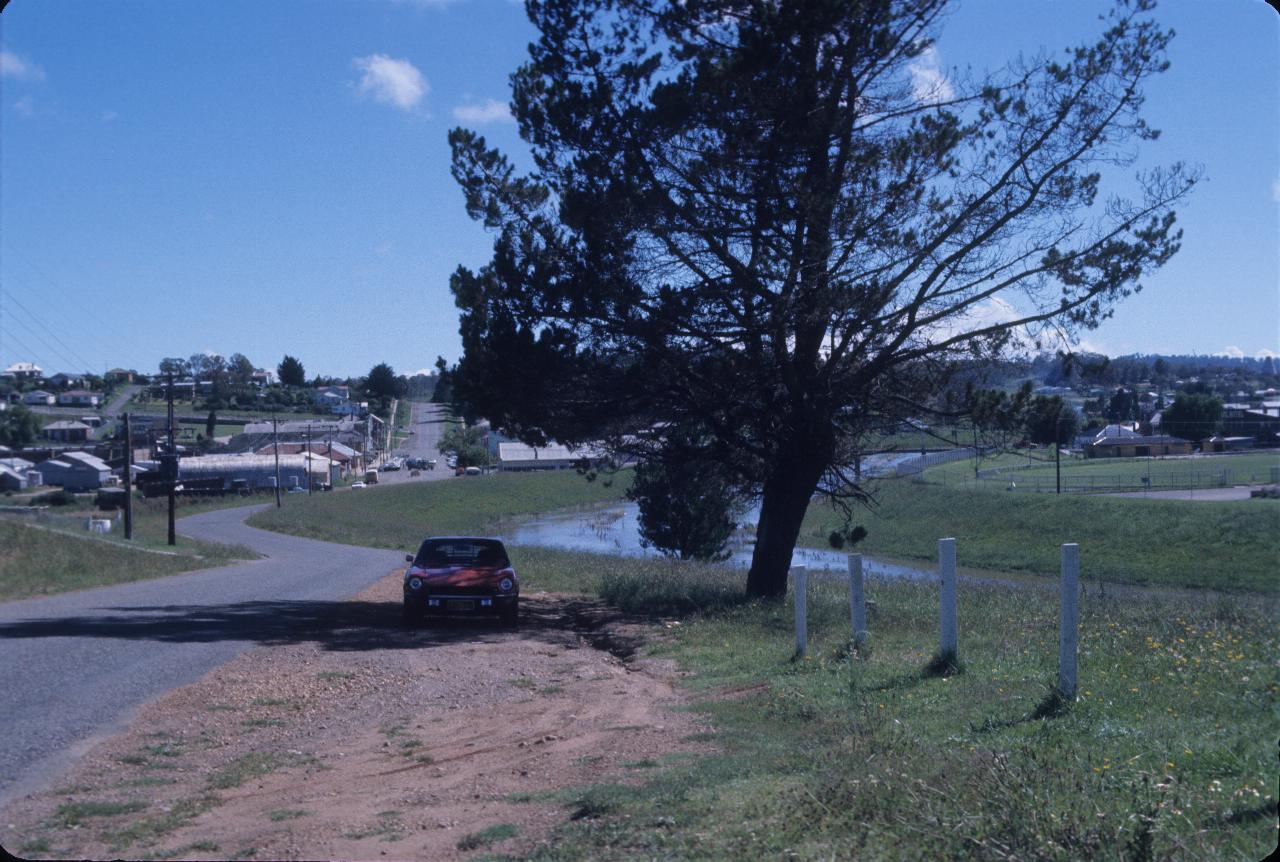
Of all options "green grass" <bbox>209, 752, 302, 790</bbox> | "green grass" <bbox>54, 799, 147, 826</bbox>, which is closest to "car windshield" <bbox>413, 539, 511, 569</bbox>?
"green grass" <bbox>209, 752, 302, 790</bbox>

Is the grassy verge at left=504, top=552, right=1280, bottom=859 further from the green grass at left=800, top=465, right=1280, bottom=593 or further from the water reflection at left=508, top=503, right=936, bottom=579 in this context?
the water reflection at left=508, top=503, right=936, bottom=579

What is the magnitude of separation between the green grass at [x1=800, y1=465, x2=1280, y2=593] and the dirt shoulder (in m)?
18.3

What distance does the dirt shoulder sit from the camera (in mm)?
6145

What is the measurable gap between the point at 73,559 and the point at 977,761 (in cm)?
2869

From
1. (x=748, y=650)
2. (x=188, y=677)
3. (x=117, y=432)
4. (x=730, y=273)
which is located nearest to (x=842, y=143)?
(x=730, y=273)

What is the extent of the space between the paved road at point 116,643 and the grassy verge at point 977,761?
15.1ft

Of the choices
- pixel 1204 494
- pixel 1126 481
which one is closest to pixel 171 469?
pixel 1126 481

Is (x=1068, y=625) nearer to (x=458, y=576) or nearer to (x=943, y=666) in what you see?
(x=943, y=666)

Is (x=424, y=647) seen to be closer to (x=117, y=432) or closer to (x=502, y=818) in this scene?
(x=502, y=818)

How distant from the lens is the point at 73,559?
29.2m

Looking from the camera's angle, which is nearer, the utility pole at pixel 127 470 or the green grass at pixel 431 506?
the utility pole at pixel 127 470

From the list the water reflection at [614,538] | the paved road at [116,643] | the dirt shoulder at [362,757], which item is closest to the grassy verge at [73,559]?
the paved road at [116,643]

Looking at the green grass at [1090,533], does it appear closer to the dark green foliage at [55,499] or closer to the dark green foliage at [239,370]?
the dark green foliage at [55,499]

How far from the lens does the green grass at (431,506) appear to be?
60.5m
